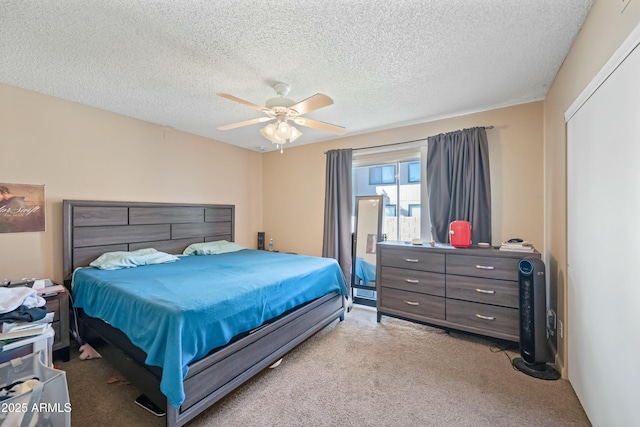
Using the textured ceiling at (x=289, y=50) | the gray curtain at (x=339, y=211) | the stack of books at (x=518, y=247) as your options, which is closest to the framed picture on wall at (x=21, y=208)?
the textured ceiling at (x=289, y=50)

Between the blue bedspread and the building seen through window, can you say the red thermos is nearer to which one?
the building seen through window

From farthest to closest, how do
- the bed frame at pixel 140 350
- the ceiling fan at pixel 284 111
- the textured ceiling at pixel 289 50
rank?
the ceiling fan at pixel 284 111, the bed frame at pixel 140 350, the textured ceiling at pixel 289 50

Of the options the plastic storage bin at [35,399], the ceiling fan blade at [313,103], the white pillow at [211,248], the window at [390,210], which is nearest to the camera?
the plastic storage bin at [35,399]

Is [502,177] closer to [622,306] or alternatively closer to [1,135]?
[622,306]

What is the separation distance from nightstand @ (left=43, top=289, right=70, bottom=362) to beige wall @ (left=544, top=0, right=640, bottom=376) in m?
4.24

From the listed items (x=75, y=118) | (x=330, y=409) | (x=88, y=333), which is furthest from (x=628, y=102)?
(x=75, y=118)

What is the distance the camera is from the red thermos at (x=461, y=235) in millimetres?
2895

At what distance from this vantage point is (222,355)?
1.84 metres

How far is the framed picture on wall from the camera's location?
2492 mm

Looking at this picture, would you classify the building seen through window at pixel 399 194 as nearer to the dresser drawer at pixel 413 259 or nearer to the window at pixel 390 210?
the window at pixel 390 210

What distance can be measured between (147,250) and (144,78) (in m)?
2.00

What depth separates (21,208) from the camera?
2.58 meters

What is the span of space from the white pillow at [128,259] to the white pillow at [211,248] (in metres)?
0.48

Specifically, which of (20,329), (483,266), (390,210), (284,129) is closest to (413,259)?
(483,266)
